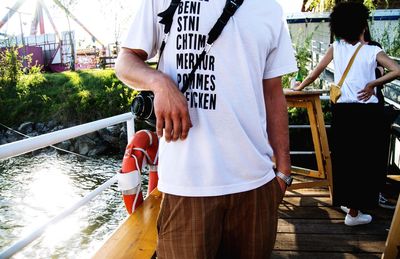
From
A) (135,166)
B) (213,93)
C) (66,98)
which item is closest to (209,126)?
(213,93)

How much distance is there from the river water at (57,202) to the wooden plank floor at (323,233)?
3.15 meters

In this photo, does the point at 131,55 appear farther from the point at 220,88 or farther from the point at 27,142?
the point at 27,142

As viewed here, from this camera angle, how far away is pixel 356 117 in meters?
2.60

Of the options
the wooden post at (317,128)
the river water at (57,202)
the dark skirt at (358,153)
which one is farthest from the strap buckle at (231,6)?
the river water at (57,202)

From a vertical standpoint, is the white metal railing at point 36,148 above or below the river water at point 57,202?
above

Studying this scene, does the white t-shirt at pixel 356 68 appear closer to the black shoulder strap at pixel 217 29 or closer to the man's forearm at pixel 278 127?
the man's forearm at pixel 278 127

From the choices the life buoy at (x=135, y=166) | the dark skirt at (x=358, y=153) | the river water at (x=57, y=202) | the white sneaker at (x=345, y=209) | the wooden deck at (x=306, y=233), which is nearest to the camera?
the wooden deck at (x=306, y=233)

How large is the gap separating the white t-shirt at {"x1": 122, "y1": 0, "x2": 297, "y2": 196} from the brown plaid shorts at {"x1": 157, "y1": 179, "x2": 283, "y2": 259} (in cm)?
3

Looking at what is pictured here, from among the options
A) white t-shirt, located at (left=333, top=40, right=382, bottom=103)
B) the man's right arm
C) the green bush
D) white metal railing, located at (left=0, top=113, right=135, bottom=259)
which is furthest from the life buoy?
the green bush

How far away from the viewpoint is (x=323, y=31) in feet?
41.1

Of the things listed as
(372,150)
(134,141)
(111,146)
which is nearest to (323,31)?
(111,146)

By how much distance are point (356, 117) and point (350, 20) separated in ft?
2.11

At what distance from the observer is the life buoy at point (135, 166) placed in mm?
2098

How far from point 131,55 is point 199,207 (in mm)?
420
